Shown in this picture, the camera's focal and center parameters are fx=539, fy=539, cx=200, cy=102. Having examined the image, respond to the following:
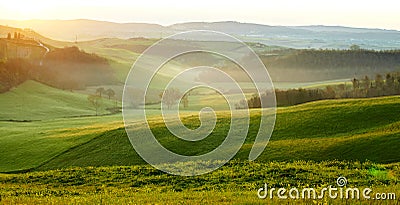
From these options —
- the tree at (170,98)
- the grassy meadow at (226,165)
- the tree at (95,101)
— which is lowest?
the tree at (95,101)

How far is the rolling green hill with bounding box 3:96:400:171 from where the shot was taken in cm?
3984

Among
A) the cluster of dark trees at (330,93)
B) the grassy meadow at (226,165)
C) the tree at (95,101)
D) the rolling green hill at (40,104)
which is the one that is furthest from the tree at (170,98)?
the grassy meadow at (226,165)

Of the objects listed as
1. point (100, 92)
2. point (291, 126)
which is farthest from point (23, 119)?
point (291, 126)

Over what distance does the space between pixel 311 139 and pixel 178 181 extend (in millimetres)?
20767

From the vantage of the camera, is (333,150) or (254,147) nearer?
(333,150)

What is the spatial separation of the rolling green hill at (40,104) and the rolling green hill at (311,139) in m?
63.1

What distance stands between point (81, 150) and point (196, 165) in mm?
22563

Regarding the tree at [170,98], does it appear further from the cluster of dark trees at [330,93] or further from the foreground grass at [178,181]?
the foreground grass at [178,181]

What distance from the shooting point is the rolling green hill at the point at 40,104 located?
4692 inches

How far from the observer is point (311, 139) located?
45969mm

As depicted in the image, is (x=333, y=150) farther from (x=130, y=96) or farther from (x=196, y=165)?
(x=130, y=96)

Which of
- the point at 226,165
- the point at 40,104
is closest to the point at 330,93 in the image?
the point at 40,104

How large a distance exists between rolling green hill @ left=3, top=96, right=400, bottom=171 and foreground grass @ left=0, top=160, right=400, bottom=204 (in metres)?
8.02

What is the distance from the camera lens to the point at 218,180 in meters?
27.0
